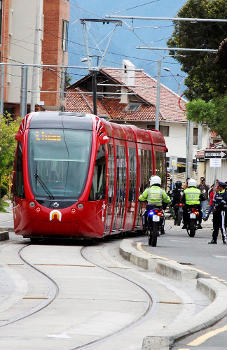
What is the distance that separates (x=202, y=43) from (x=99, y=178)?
17.2m

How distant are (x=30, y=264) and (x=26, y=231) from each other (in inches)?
245

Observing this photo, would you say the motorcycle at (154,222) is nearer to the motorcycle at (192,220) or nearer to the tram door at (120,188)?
the tram door at (120,188)

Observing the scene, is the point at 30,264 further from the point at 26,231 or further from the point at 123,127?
the point at 123,127

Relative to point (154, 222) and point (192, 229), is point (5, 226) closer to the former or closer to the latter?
point (192, 229)

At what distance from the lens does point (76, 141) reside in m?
26.3

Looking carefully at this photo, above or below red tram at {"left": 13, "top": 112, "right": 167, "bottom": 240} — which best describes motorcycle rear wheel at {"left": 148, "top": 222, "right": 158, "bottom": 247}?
below

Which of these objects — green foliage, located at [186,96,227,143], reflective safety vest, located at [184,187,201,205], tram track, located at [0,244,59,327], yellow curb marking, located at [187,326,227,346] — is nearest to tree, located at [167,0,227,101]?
reflective safety vest, located at [184,187,201,205]

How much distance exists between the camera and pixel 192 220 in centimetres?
3447

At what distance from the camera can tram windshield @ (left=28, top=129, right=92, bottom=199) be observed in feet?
84.6

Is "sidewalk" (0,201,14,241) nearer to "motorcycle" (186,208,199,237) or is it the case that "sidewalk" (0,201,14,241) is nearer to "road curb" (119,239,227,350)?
"road curb" (119,239,227,350)

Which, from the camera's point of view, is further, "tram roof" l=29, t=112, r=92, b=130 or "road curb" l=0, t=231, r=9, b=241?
"road curb" l=0, t=231, r=9, b=241

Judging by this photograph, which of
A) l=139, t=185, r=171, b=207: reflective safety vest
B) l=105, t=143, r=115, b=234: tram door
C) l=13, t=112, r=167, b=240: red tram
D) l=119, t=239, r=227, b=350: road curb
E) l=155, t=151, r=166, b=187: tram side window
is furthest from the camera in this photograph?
l=155, t=151, r=166, b=187: tram side window

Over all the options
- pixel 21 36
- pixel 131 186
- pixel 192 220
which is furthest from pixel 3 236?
pixel 21 36

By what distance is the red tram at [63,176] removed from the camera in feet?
84.4
